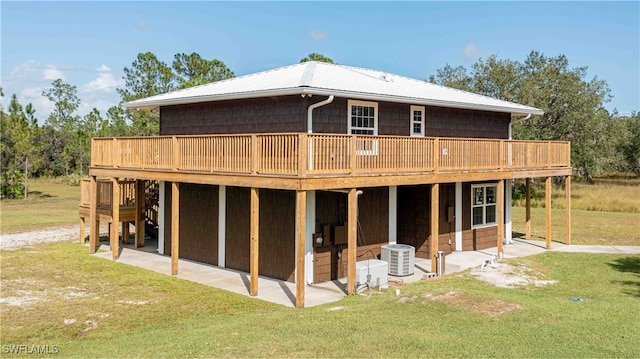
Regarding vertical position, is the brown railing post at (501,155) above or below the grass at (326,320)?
above

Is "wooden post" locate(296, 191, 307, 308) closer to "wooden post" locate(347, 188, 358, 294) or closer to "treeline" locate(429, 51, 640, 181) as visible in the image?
"wooden post" locate(347, 188, 358, 294)

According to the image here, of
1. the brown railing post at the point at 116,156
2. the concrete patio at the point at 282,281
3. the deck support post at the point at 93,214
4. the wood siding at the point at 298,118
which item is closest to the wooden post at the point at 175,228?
the concrete patio at the point at 282,281

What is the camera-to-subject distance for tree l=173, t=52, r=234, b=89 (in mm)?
42062

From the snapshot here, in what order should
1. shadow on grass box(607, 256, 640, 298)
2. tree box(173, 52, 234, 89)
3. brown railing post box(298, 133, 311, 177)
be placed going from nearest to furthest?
brown railing post box(298, 133, 311, 177)
shadow on grass box(607, 256, 640, 298)
tree box(173, 52, 234, 89)

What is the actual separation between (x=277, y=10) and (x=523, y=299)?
2701 centimetres

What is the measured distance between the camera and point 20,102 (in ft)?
115

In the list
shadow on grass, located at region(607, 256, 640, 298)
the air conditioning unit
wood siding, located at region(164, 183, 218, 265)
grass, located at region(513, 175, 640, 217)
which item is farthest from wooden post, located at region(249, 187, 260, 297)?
grass, located at region(513, 175, 640, 217)

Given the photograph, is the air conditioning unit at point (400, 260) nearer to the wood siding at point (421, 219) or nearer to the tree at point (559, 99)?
the wood siding at point (421, 219)

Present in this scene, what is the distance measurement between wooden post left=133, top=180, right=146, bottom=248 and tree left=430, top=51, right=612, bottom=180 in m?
26.4

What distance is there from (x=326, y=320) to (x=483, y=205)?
11.0m

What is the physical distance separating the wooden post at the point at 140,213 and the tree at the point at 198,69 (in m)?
25.0

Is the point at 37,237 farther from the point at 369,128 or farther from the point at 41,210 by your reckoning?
the point at 369,128

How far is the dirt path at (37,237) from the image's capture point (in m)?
18.6

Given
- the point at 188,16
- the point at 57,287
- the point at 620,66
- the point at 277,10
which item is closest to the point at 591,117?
the point at 620,66
